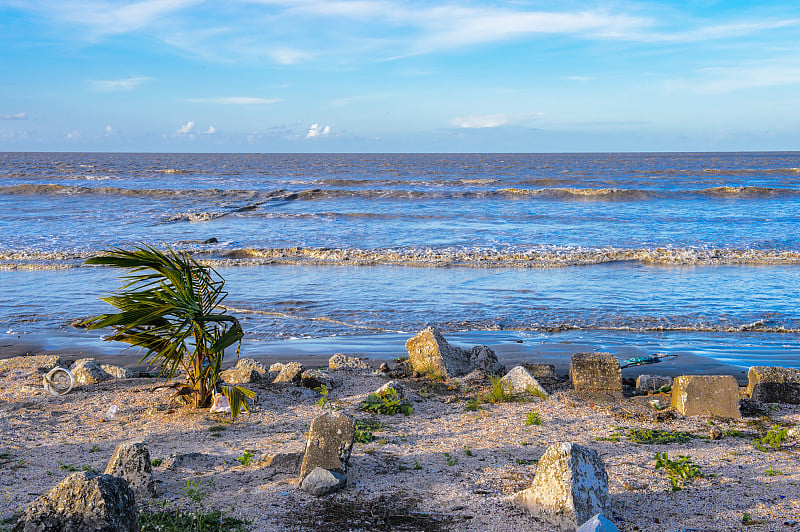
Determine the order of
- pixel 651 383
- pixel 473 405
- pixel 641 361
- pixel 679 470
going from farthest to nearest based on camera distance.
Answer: pixel 641 361
pixel 651 383
pixel 473 405
pixel 679 470

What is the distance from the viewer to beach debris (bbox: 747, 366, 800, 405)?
678 centimetres

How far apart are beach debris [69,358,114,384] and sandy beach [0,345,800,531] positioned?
0.21 metres

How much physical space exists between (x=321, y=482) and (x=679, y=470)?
2.66 metres

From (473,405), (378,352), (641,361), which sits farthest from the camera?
(378,352)

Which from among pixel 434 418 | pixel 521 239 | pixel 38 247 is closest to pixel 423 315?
pixel 434 418

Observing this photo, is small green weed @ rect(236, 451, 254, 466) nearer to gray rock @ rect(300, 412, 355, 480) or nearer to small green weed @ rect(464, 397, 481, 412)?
gray rock @ rect(300, 412, 355, 480)

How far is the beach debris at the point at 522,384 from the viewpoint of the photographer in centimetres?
686

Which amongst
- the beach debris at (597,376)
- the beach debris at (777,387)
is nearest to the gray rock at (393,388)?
the beach debris at (597,376)

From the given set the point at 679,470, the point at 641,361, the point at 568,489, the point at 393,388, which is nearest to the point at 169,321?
the point at 393,388

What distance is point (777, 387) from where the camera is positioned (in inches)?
268

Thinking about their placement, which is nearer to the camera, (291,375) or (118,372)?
(291,375)

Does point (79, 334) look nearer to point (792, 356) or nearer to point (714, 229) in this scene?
point (792, 356)

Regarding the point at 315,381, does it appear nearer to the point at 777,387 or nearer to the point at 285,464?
the point at 285,464

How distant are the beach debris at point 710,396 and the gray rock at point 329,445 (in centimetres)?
358
